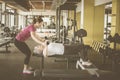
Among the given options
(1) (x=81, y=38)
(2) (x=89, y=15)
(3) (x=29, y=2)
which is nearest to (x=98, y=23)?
(2) (x=89, y=15)

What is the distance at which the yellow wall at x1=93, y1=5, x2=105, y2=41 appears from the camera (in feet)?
40.4

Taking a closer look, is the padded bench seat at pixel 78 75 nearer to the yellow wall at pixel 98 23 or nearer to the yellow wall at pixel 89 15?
the yellow wall at pixel 89 15

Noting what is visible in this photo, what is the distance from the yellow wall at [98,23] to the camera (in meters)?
12.3

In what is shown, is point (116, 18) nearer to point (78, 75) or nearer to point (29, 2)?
point (78, 75)

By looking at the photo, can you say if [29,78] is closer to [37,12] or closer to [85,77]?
[85,77]

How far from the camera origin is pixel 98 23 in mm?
12477

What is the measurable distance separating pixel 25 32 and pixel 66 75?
2264 millimetres

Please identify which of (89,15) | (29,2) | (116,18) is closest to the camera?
(116,18)

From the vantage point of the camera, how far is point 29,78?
20.6 ft

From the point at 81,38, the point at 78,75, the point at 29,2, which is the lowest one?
the point at 78,75

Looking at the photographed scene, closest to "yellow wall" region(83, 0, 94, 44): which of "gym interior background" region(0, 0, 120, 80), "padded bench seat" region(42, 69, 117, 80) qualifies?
"gym interior background" region(0, 0, 120, 80)

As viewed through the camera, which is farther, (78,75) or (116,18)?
(116,18)

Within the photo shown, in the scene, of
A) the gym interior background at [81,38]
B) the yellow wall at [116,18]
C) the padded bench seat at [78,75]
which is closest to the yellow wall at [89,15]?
the gym interior background at [81,38]

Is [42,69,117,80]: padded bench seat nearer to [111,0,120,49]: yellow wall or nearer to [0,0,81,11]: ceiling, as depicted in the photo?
[111,0,120,49]: yellow wall
